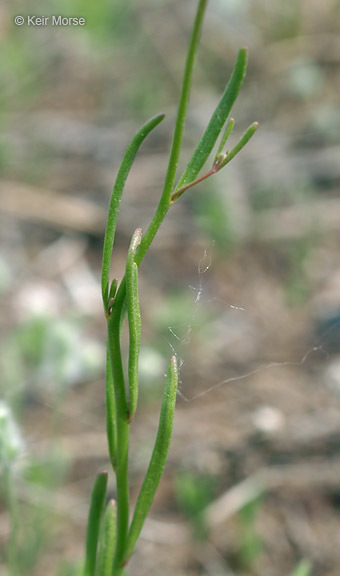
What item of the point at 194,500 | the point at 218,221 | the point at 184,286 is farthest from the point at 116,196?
the point at 218,221

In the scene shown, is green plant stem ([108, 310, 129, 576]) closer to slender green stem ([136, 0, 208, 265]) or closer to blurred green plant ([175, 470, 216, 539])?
slender green stem ([136, 0, 208, 265])

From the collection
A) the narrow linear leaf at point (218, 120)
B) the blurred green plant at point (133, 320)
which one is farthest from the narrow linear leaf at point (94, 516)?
the narrow linear leaf at point (218, 120)

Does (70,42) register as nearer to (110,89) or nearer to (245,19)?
(110,89)

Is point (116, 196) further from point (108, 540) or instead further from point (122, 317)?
point (108, 540)

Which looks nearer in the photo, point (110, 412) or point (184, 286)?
point (110, 412)

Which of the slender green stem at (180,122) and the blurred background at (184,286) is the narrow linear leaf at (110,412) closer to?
the slender green stem at (180,122)

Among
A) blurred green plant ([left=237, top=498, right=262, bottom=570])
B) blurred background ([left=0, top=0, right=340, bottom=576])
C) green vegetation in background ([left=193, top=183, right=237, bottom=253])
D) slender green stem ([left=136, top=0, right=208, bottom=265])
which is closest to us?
slender green stem ([left=136, top=0, right=208, bottom=265])

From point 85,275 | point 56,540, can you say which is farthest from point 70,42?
point 56,540

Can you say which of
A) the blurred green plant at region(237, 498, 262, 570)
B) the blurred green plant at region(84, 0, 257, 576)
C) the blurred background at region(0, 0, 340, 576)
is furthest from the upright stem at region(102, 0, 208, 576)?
the blurred green plant at region(237, 498, 262, 570)
